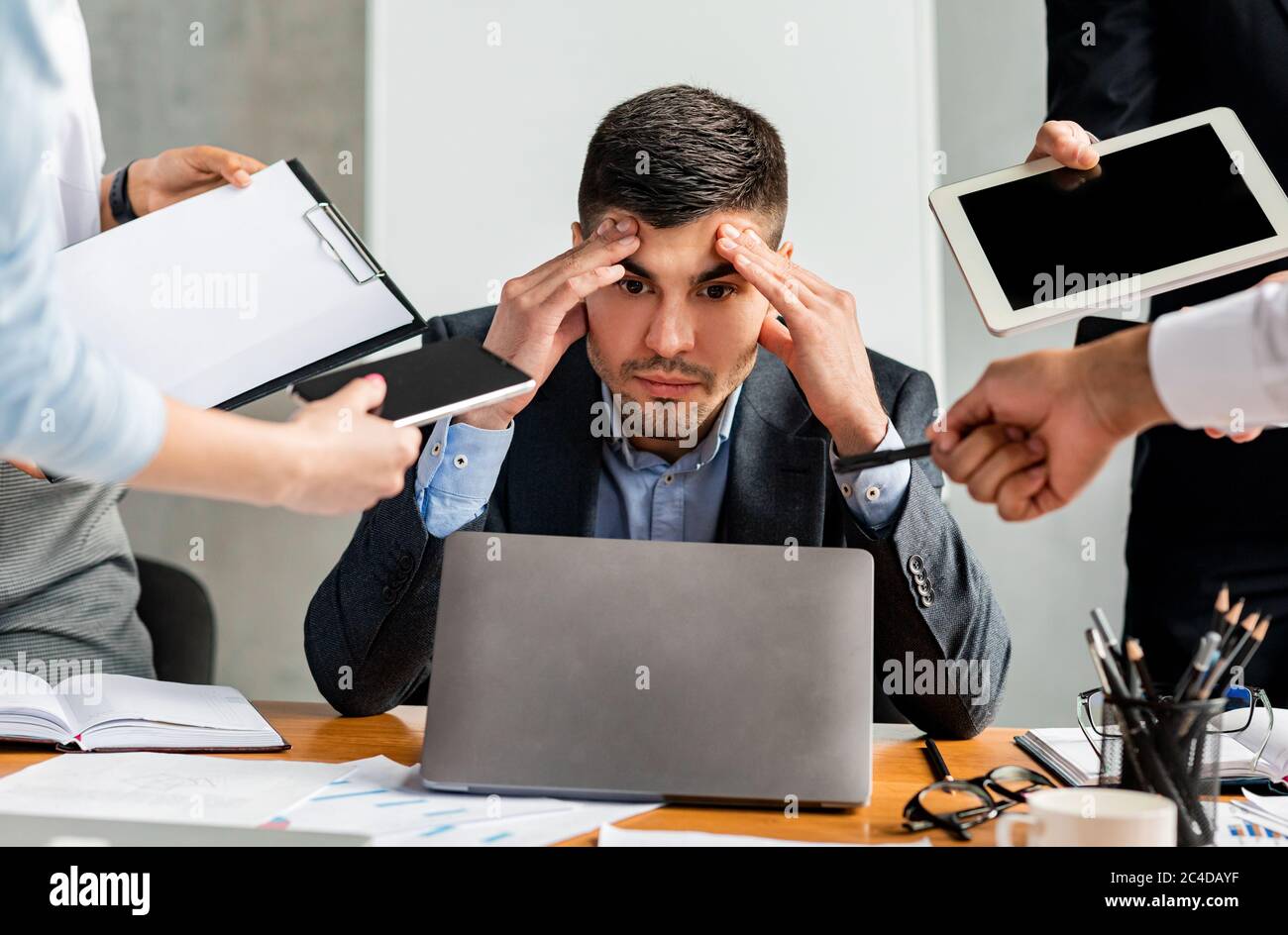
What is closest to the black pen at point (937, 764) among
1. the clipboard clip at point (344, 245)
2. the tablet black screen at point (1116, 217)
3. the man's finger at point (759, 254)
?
the tablet black screen at point (1116, 217)

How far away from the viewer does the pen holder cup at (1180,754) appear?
0.96 m

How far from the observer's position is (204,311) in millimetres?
1277

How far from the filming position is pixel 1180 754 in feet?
3.16

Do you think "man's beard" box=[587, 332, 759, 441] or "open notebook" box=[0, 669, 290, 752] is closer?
"open notebook" box=[0, 669, 290, 752]

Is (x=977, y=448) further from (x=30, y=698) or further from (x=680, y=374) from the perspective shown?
(x=30, y=698)

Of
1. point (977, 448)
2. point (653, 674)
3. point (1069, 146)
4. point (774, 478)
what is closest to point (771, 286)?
point (774, 478)

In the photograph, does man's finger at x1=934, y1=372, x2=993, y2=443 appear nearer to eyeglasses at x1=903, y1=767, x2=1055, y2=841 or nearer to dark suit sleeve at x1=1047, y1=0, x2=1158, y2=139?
eyeglasses at x1=903, y1=767, x2=1055, y2=841

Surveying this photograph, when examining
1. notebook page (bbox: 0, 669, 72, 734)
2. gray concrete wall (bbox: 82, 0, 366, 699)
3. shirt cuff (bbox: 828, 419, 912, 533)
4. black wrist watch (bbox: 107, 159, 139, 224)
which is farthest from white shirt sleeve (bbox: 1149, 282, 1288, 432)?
gray concrete wall (bbox: 82, 0, 366, 699)

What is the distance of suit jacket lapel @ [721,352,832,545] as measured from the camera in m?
1.62

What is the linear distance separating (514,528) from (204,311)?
0.57 meters

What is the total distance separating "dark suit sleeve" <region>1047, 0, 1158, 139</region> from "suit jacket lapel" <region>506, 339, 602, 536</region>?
85 centimetres

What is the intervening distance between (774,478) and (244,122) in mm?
1856

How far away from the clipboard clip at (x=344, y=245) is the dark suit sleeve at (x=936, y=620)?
0.67 metres
